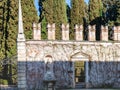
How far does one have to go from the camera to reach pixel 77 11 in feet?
127

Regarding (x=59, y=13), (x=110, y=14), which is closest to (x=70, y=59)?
(x=59, y=13)

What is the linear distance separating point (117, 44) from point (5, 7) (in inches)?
456

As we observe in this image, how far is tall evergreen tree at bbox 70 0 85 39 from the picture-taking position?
3790cm

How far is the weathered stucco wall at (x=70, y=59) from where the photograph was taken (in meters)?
23.4

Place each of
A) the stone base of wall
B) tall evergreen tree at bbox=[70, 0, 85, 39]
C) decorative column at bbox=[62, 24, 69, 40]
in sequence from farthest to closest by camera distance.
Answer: tall evergreen tree at bbox=[70, 0, 85, 39] < the stone base of wall < decorative column at bbox=[62, 24, 69, 40]

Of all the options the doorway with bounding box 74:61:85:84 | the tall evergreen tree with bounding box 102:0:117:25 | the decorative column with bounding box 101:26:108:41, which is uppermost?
the tall evergreen tree with bounding box 102:0:117:25

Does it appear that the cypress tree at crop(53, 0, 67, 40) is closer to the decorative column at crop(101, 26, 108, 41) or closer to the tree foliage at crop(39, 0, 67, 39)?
the tree foliage at crop(39, 0, 67, 39)

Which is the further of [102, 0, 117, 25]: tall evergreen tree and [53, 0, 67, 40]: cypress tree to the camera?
[102, 0, 117, 25]: tall evergreen tree

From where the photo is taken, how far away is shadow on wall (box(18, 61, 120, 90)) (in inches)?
922

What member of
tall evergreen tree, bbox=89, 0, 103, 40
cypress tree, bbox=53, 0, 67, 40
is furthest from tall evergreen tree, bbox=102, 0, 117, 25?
cypress tree, bbox=53, 0, 67, 40

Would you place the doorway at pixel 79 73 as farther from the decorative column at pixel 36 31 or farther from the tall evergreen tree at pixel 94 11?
the tall evergreen tree at pixel 94 11

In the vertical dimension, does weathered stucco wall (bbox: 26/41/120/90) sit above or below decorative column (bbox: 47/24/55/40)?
below

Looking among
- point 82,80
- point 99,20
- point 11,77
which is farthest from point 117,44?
point 99,20

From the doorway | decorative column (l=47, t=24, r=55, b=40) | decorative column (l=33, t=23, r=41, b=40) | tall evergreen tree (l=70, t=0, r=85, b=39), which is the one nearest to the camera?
decorative column (l=33, t=23, r=41, b=40)
